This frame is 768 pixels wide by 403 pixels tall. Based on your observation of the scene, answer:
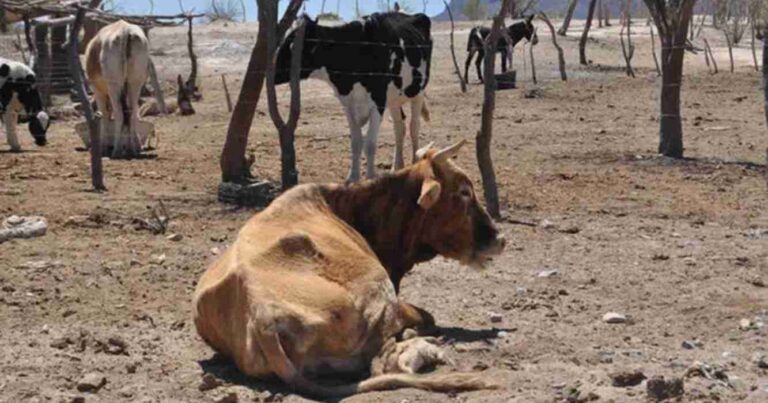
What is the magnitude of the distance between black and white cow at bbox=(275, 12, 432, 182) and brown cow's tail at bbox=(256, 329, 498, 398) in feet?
25.6

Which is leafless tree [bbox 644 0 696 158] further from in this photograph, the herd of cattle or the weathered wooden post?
the weathered wooden post

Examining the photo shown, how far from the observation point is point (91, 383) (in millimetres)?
6961

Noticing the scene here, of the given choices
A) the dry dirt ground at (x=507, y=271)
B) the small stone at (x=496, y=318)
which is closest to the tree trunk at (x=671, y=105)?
the dry dirt ground at (x=507, y=271)

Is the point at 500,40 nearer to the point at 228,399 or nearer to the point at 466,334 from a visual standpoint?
the point at 466,334

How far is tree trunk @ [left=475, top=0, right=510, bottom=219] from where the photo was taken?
12.8 m

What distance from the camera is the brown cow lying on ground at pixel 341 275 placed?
270 inches

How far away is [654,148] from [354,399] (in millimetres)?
13244

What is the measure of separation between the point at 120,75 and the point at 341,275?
12.2 meters

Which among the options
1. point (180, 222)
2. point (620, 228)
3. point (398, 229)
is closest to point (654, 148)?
point (620, 228)

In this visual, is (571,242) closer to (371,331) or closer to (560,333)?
(560,333)

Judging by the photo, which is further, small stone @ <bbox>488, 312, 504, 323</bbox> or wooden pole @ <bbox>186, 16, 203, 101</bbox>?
wooden pole @ <bbox>186, 16, 203, 101</bbox>

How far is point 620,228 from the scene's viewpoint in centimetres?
1218

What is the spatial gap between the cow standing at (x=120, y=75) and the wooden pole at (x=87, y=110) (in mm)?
3997

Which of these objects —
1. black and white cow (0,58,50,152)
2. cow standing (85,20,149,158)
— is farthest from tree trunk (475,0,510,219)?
black and white cow (0,58,50,152)
